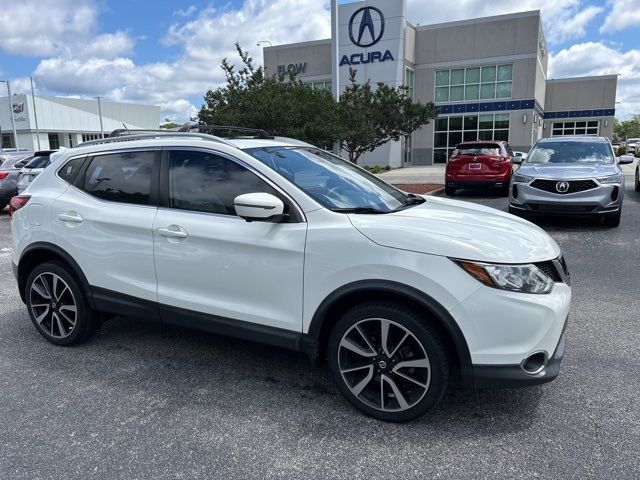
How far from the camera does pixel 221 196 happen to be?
3.43m

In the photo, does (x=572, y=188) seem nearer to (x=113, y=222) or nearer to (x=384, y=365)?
(x=384, y=365)

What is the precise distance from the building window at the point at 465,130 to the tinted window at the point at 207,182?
100 feet

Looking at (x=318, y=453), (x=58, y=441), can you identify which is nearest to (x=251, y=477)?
(x=318, y=453)

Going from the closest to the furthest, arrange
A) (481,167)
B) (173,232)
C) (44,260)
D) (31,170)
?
(173,232)
(44,260)
(31,170)
(481,167)

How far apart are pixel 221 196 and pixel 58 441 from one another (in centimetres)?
178

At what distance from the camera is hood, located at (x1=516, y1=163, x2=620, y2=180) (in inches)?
337

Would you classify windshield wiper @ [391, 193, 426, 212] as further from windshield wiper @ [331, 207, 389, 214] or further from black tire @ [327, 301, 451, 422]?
black tire @ [327, 301, 451, 422]

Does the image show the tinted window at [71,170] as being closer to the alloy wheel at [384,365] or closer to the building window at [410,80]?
the alloy wheel at [384,365]

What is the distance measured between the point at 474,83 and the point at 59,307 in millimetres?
32037

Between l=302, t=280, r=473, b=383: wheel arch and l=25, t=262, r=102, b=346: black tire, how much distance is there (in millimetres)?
2108

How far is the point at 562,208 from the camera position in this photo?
28.2 feet

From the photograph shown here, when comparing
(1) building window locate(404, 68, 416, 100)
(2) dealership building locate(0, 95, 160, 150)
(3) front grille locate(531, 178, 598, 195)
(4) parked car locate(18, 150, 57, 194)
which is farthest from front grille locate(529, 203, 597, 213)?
(2) dealership building locate(0, 95, 160, 150)

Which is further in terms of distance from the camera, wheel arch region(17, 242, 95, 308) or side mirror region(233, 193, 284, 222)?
wheel arch region(17, 242, 95, 308)

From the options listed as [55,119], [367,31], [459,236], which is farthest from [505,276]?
[55,119]
